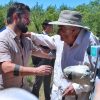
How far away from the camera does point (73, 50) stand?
3992 millimetres

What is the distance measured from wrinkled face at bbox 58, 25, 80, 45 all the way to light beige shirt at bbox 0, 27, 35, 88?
59 cm

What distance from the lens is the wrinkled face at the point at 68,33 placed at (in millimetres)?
3938

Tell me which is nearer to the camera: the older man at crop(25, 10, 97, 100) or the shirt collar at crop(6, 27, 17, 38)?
the older man at crop(25, 10, 97, 100)

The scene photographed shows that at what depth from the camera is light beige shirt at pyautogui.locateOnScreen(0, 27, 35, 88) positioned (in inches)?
169

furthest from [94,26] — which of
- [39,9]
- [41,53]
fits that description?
[41,53]

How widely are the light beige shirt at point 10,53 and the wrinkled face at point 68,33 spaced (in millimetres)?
588

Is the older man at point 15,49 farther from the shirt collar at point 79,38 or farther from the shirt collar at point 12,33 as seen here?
the shirt collar at point 79,38

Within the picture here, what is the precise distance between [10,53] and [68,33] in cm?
67

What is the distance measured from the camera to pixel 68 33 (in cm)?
393

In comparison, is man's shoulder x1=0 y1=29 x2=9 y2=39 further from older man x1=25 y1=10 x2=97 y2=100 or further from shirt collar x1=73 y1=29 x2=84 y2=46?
shirt collar x1=73 y1=29 x2=84 y2=46

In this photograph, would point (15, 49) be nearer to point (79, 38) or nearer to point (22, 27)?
point (22, 27)

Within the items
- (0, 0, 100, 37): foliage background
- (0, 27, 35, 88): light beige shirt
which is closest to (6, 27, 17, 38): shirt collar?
(0, 27, 35, 88): light beige shirt

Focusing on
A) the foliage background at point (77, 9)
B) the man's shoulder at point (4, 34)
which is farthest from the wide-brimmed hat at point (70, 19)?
the foliage background at point (77, 9)

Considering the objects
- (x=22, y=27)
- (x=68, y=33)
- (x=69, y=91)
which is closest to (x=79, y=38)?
(x=68, y=33)
